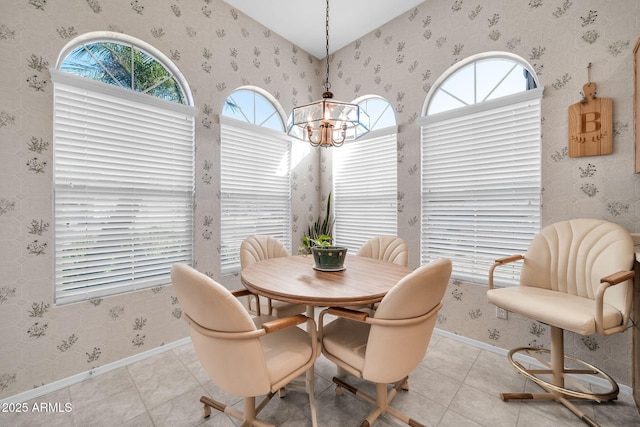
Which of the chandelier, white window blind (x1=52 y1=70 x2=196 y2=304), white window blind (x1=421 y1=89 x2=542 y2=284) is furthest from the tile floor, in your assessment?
the chandelier

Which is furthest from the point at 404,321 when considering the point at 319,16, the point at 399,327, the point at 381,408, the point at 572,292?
the point at 319,16

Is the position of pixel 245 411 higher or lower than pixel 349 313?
lower

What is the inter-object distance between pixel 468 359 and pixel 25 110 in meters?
3.72

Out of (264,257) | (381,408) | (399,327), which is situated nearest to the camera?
(399,327)

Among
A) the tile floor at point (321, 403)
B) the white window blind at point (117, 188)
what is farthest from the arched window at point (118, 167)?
the tile floor at point (321, 403)

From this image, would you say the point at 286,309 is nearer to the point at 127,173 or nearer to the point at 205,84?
the point at 127,173

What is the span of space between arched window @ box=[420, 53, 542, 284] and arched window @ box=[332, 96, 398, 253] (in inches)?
16.6

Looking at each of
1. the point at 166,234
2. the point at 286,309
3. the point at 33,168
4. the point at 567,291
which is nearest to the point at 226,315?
the point at 286,309

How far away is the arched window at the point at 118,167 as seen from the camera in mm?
1924

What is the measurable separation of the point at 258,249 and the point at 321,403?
1.32 m

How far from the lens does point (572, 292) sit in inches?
73.9

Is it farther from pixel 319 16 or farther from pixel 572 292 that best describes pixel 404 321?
pixel 319 16

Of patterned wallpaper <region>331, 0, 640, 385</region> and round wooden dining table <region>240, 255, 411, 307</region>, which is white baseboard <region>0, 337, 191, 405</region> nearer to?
round wooden dining table <region>240, 255, 411, 307</region>

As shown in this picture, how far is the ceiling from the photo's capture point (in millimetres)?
2781
